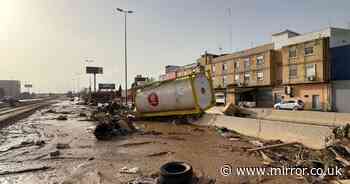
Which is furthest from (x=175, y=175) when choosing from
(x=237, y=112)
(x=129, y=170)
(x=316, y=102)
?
(x=316, y=102)

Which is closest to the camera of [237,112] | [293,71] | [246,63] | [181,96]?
[181,96]

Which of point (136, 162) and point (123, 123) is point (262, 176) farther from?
point (123, 123)

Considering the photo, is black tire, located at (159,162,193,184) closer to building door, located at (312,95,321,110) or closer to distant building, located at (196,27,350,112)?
distant building, located at (196,27,350,112)

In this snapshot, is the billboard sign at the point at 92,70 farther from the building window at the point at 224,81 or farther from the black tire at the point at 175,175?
the black tire at the point at 175,175

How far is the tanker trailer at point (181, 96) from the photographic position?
59.8ft

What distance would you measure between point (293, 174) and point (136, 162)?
196 inches

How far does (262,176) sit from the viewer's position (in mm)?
6730

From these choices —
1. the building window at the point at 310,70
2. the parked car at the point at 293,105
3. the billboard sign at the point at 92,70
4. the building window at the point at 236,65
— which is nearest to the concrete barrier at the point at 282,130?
the parked car at the point at 293,105

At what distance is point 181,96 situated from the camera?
61.8 feet

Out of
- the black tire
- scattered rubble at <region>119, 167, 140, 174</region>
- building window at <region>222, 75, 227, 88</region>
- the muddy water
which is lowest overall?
the muddy water

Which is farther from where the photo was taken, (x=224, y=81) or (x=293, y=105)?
(x=224, y=81)

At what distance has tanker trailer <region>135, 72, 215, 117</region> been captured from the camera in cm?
1822

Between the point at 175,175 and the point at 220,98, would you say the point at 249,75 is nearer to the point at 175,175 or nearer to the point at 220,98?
the point at 220,98

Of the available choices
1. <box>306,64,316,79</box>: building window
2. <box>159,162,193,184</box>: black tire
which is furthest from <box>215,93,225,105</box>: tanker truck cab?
<box>159,162,193,184</box>: black tire
